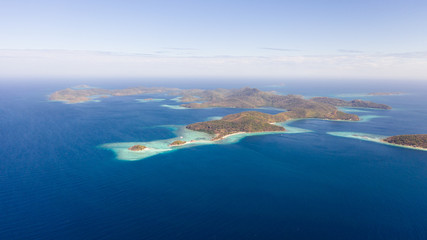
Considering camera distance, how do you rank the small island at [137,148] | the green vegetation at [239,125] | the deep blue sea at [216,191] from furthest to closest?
the green vegetation at [239,125]
the small island at [137,148]
the deep blue sea at [216,191]

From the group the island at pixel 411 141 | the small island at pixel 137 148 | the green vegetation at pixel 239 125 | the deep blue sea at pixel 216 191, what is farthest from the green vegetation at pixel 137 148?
the island at pixel 411 141

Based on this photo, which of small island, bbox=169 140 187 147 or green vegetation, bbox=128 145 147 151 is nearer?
green vegetation, bbox=128 145 147 151

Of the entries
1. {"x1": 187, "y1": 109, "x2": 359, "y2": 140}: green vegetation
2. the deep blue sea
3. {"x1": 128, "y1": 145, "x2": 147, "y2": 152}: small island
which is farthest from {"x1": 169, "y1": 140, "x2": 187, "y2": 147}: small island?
{"x1": 187, "y1": 109, "x2": 359, "y2": 140}: green vegetation

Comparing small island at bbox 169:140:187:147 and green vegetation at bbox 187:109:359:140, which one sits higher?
green vegetation at bbox 187:109:359:140

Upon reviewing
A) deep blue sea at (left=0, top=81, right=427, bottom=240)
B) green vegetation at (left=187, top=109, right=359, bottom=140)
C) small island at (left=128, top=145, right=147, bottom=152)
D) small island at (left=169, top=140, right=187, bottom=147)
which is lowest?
deep blue sea at (left=0, top=81, right=427, bottom=240)

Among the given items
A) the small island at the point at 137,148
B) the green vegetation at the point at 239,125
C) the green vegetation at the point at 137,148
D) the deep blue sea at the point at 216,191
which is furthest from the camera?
the green vegetation at the point at 239,125

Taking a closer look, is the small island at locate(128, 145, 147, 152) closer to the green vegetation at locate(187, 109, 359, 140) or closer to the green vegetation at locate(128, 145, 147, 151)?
the green vegetation at locate(128, 145, 147, 151)

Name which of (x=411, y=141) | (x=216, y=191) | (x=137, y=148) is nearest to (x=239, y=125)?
(x=137, y=148)

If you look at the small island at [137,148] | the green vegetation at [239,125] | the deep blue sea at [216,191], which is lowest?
the deep blue sea at [216,191]

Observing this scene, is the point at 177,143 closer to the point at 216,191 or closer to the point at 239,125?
the point at 239,125

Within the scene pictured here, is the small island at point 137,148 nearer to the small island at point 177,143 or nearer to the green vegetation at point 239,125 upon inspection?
the small island at point 177,143
